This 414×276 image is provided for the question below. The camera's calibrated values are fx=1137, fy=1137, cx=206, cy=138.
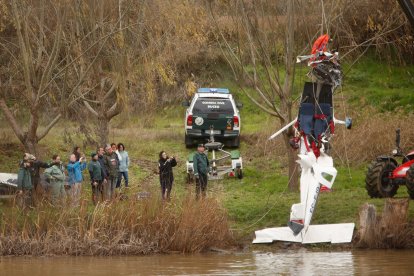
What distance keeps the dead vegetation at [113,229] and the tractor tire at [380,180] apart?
4.18 meters

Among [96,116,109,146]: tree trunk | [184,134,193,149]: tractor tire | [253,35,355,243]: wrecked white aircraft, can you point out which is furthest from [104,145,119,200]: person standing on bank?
[184,134,193,149]: tractor tire

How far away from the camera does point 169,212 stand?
22.9m

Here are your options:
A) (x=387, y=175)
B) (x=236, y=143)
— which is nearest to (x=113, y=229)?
(x=387, y=175)

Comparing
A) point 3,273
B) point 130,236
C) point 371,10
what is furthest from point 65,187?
point 371,10

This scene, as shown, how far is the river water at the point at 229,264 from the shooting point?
20.2 m

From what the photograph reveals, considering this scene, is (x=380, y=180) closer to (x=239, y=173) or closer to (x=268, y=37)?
(x=268, y=37)

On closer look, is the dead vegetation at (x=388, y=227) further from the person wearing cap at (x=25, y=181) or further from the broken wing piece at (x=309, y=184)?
the person wearing cap at (x=25, y=181)

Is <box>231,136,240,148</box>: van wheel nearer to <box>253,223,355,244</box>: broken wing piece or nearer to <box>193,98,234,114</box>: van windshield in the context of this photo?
<box>193,98,234,114</box>: van windshield

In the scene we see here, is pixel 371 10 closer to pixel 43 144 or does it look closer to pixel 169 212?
pixel 43 144

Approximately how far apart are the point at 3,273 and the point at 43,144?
1762cm

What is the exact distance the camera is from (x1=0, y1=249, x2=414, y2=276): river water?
2023cm

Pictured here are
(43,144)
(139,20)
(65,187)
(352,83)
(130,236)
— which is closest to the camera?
(130,236)

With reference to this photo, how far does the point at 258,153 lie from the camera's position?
120 ft

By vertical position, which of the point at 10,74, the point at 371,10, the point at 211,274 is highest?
the point at 371,10
